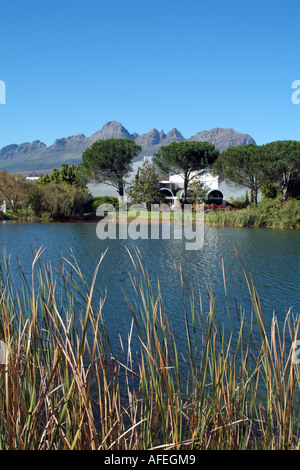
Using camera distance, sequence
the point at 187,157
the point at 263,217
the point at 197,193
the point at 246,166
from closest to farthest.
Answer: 1. the point at 263,217
2. the point at 246,166
3. the point at 197,193
4. the point at 187,157

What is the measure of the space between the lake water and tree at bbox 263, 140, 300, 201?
11195mm

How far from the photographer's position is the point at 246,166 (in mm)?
33781

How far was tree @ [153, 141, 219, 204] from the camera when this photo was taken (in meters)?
37.2

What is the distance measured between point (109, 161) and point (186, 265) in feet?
91.5

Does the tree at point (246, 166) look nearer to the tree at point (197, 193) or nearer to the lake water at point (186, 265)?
the tree at point (197, 193)

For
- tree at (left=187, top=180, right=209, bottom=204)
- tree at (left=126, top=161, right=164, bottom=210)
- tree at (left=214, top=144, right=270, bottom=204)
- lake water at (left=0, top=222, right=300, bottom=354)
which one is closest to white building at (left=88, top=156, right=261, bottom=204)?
tree at (left=187, top=180, right=209, bottom=204)

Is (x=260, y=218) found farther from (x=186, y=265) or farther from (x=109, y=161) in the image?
(x=109, y=161)

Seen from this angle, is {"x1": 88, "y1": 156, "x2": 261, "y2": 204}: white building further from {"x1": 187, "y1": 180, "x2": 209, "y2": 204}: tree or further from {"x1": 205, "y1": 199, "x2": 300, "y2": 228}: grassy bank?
{"x1": 205, "y1": 199, "x2": 300, "y2": 228}: grassy bank

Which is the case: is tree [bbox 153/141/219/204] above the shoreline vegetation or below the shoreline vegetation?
above

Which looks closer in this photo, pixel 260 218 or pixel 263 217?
pixel 260 218

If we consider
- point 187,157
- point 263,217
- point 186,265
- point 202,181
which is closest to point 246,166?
point 187,157

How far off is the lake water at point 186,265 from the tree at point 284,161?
11.2 metres

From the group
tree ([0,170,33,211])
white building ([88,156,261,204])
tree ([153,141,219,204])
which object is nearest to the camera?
tree ([0,170,33,211])
